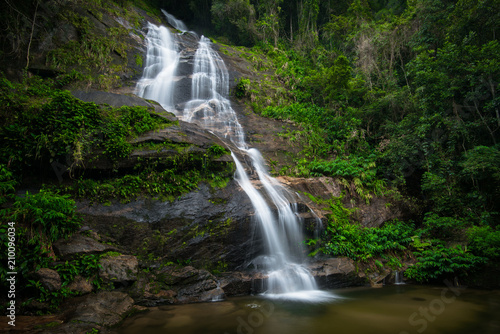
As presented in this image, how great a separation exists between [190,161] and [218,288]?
3.65 metres

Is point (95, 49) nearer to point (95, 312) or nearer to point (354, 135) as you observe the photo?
point (95, 312)

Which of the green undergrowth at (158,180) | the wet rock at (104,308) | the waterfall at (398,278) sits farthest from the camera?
the waterfall at (398,278)

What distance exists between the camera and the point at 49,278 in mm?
4191

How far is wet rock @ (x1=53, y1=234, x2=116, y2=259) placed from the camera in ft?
15.5

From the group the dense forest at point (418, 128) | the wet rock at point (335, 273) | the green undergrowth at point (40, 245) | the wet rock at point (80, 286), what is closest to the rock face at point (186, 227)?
the green undergrowth at point (40, 245)

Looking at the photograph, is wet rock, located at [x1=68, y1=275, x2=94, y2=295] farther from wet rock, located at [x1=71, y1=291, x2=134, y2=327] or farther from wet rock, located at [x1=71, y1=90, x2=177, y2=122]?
wet rock, located at [x1=71, y1=90, x2=177, y2=122]

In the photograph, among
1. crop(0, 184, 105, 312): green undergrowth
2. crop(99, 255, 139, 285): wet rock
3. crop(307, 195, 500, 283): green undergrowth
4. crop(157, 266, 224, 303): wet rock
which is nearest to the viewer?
crop(0, 184, 105, 312): green undergrowth

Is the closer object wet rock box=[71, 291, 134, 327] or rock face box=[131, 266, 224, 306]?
wet rock box=[71, 291, 134, 327]

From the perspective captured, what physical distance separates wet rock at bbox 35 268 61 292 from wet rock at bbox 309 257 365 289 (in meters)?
5.86

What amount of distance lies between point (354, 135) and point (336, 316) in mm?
9688

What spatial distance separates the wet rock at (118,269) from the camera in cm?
489

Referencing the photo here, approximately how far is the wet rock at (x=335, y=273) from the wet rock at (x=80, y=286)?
5.39m

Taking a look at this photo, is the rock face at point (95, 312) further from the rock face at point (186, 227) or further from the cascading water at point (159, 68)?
the cascading water at point (159, 68)

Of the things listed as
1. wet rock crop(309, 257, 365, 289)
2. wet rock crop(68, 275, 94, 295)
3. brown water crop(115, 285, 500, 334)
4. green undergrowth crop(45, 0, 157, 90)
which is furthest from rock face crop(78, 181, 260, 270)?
green undergrowth crop(45, 0, 157, 90)
